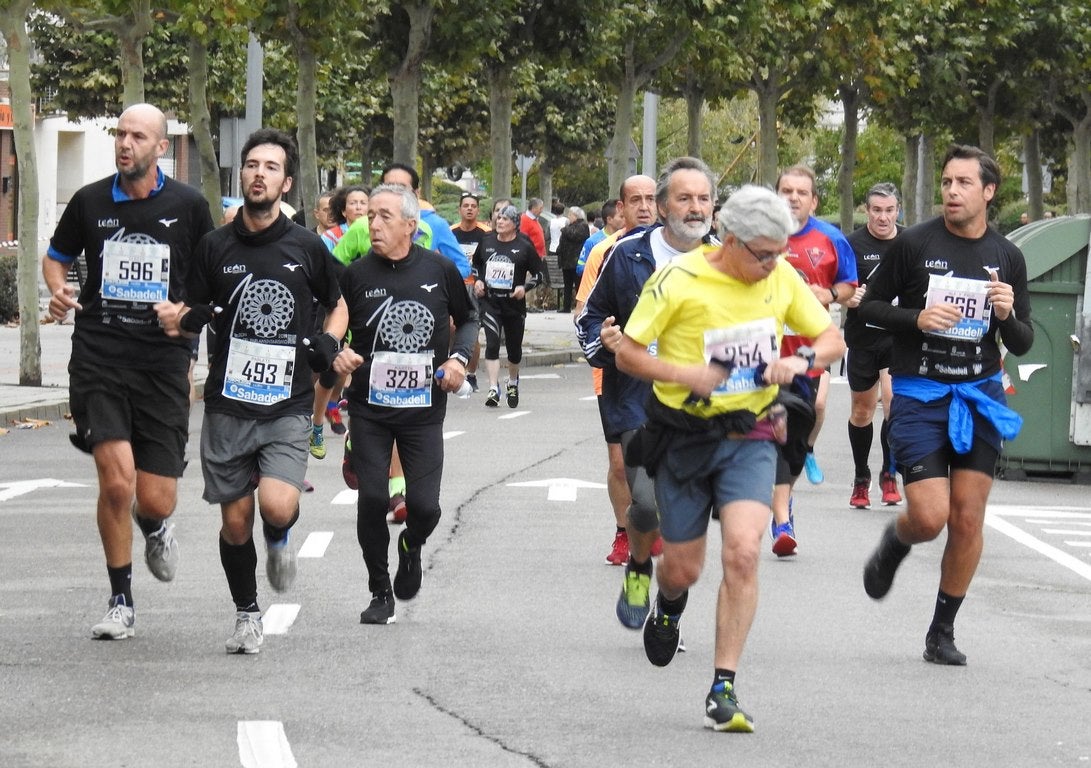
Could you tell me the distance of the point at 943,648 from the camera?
802 centimetres

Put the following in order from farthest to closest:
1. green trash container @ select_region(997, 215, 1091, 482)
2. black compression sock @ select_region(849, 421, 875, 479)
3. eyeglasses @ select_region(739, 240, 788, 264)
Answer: green trash container @ select_region(997, 215, 1091, 482)
black compression sock @ select_region(849, 421, 875, 479)
eyeglasses @ select_region(739, 240, 788, 264)

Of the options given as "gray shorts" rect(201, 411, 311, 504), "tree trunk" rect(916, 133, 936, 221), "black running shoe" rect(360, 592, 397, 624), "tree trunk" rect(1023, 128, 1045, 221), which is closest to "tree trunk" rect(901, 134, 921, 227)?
"tree trunk" rect(916, 133, 936, 221)

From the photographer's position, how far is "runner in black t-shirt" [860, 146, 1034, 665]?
809cm

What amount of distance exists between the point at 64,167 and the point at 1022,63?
29.8 metres

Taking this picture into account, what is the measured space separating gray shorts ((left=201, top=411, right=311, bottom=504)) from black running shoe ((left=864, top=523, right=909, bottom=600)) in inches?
89.6

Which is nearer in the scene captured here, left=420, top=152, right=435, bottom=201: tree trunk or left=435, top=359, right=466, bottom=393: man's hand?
left=435, top=359, right=466, bottom=393: man's hand

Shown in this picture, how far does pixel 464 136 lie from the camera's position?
62562mm

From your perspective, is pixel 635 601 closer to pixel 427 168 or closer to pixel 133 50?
pixel 133 50

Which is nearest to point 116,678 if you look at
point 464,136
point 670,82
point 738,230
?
point 738,230

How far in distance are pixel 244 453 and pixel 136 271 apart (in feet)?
2.73

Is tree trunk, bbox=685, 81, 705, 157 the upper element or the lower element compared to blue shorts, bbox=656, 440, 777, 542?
upper

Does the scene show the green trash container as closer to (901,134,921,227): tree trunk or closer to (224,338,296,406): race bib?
(224,338,296,406): race bib

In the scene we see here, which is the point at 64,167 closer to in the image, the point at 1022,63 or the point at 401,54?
the point at 1022,63

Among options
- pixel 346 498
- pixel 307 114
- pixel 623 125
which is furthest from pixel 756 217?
pixel 623 125
